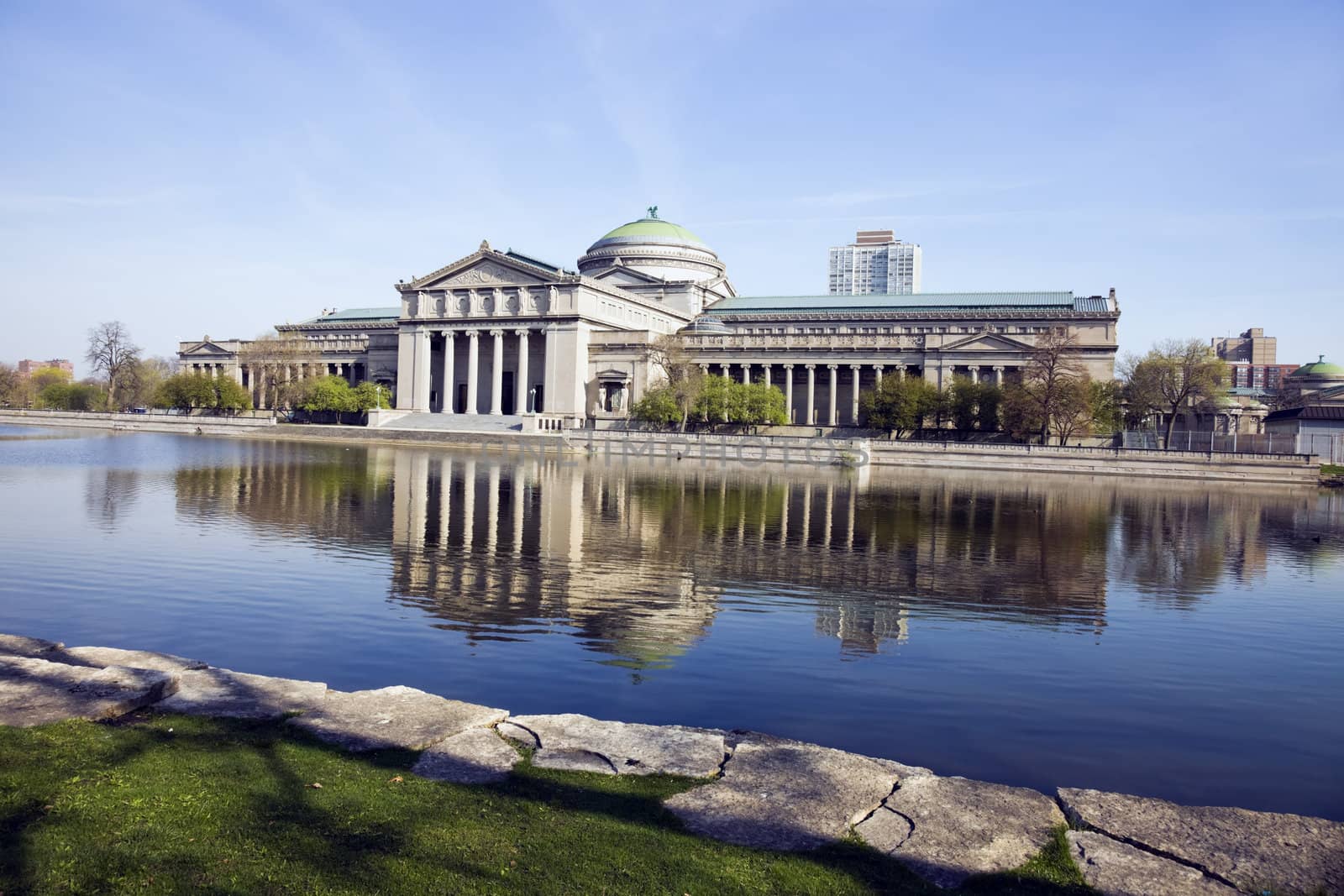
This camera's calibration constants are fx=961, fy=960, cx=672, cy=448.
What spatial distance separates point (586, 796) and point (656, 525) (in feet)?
74.6

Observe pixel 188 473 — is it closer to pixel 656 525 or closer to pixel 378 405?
pixel 656 525

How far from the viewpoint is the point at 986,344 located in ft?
314

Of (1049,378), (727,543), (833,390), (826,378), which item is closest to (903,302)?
(826,378)

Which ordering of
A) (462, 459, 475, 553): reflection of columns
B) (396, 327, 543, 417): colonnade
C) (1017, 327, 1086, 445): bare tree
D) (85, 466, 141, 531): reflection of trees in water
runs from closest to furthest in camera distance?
(462, 459, 475, 553): reflection of columns
(85, 466, 141, 531): reflection of trees in water
(1017, 327, 1086, 445): bare tree
(396, 327, 543, 417): colonnade

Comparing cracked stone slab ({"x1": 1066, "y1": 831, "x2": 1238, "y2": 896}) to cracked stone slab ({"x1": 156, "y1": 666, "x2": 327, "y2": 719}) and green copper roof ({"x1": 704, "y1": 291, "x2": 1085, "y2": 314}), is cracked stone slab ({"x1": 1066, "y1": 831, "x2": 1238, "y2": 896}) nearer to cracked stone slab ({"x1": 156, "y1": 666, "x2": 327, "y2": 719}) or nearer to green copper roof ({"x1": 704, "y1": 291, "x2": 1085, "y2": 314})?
cracked stone slab ({"x1": 156, "y1": 666, "x2": 327, "y2": 719})

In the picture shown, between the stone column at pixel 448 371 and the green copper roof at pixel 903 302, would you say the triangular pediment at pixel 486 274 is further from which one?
the green copper roof at pixel 903 302

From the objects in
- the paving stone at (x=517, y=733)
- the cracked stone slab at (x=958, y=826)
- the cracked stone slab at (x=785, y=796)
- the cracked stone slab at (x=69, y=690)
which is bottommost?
the cracked stone slab at (x=958, y=826)

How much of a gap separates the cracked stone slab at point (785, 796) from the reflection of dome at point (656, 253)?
11746 cm

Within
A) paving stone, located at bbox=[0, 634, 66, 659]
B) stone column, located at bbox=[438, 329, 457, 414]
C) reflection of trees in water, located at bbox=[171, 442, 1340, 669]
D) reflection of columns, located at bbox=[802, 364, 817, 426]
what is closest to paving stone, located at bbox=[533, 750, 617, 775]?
reflection of trees in water, located at bbox=[171, 442, 1340, 669]

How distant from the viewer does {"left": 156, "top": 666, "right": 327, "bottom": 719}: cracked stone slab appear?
33.8 ft

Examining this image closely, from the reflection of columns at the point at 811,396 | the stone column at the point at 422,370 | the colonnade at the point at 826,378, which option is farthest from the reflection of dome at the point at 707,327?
the stone column at the point at 422,370

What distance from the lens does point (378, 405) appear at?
350ft

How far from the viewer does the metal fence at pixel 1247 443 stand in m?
72.6

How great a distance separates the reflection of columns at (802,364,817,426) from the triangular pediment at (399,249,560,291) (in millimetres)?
29464
